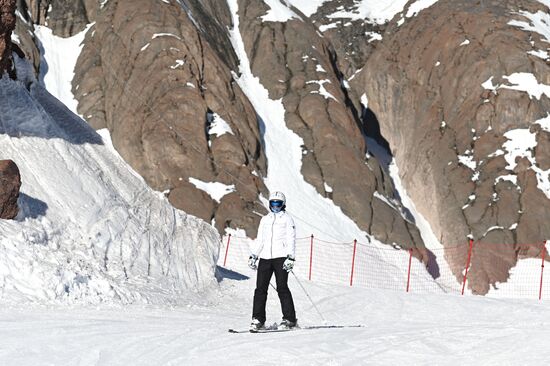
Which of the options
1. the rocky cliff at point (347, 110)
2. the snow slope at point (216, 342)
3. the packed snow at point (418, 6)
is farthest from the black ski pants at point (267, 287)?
the packed snow at point (418, 6)

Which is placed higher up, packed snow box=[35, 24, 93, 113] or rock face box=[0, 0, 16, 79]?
packed snow box=[35, 24, 93, 113]

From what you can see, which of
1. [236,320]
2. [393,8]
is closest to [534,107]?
[393,8]

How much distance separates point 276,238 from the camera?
9.17m

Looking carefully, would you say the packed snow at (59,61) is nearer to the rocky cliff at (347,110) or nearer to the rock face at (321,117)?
the rocky cliff at (347,110)

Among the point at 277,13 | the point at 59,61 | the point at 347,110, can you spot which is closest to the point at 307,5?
the point at 277,13

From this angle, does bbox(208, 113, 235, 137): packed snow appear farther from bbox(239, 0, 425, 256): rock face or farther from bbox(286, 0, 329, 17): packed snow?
bbox(286, 0, 329, 17): packed snow

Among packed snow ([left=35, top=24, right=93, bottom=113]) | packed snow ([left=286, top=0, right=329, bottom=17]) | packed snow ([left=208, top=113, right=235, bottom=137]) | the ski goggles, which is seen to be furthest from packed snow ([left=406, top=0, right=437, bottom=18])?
the ski goggles

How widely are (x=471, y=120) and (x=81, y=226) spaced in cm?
4040

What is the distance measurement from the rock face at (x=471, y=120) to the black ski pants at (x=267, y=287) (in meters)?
31.2

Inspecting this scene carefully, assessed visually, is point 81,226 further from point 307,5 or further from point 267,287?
point 307,5

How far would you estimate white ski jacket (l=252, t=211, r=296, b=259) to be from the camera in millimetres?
9155

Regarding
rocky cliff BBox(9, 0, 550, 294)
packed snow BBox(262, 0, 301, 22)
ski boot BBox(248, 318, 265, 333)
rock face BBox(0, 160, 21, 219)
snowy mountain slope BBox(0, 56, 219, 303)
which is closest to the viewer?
ski boot BBox(248, 318, 265, 333)

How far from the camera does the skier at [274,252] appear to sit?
9125 mm

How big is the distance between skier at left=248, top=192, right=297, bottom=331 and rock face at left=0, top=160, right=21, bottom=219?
14.8 feet
